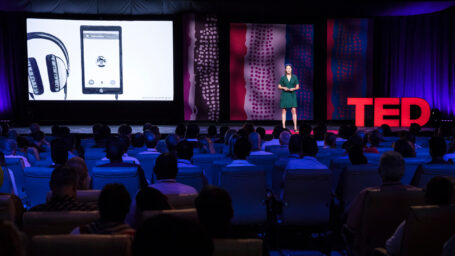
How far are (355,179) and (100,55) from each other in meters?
10.1

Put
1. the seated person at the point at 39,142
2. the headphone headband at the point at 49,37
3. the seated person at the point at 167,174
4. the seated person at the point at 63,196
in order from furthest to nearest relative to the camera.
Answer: the headphone headband at the point at 49,37 < the seated person at the point at 39,142 < the seated person at the point at 167,174 < the seated person at the point at 63,196

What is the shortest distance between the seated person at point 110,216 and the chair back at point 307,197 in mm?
1843

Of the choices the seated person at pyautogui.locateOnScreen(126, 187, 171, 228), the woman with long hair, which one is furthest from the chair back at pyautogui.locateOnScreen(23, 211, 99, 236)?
the woman with long hair

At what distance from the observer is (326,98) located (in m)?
13.4

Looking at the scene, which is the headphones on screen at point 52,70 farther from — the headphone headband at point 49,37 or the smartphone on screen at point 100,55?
the smartphone on screen at point 100,55

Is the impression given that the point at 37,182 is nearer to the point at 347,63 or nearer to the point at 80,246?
the point at 80,246

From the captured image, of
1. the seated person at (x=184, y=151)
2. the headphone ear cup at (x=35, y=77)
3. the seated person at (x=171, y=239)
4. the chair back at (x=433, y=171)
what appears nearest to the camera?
the seated person at (x=171, y=239)

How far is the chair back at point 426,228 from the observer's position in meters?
2.29

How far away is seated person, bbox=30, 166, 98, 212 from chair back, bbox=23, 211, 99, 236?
251 millimetres

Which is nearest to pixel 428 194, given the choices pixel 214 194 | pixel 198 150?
pixel 214 194

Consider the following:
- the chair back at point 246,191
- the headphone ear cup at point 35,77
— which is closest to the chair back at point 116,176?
the chair back at point 246,191

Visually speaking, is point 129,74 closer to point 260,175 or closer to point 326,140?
point 326,140

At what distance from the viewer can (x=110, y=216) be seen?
2.05 meters

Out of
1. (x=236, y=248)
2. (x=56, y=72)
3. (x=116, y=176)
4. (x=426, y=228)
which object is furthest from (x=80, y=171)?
(x=56, y=72)
